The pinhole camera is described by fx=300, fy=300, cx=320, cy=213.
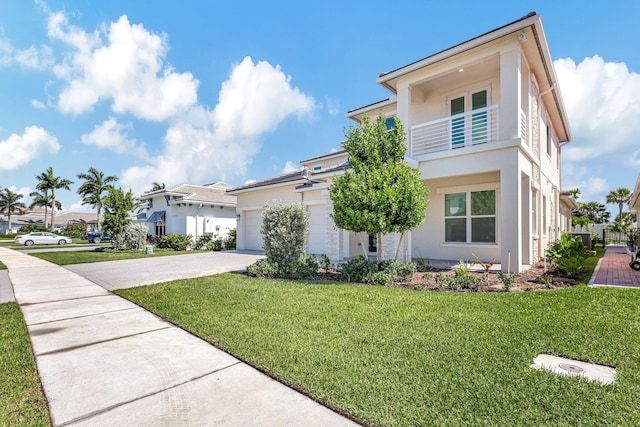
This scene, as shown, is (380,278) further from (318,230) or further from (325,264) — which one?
(318,230)

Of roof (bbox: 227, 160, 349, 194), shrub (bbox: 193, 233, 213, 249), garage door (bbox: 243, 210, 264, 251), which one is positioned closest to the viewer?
roof (bbox: 227, 160, 349, 194)

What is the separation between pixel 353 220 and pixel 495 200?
21.0 feet

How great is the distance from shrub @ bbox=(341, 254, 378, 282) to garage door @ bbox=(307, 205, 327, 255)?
629cm

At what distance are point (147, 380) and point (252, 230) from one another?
1722 cm

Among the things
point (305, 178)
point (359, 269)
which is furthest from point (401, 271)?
point (305, 178)

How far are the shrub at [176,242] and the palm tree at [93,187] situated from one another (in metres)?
35.6

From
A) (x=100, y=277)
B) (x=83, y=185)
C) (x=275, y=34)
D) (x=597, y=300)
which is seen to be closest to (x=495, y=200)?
(x=597, y=300)

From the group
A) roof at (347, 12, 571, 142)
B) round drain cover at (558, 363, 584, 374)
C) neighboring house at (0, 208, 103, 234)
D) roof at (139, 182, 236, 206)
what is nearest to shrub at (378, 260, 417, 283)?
round drain cover at (558, 363, 584, 374)

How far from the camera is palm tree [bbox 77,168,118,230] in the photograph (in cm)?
4953

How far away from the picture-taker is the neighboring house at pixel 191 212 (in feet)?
80.7

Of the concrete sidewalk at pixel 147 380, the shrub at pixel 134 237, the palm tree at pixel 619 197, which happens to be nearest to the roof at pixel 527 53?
the concrete sidewalk at pixel 147 380

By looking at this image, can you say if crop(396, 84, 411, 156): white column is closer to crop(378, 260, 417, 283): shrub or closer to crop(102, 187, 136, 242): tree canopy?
crop(378, 260, 417, 283): shrub

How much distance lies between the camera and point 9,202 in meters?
59.6

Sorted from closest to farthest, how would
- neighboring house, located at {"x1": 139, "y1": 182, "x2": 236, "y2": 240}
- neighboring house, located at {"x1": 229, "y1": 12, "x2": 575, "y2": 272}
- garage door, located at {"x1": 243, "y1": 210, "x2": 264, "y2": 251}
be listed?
neighboring house, located at {"x1": 229, "y1": 12, "x2": 575, "y2": 272} → garage door, located at {"x1": 243, "y1": 210, "x2": 264, "y2": 251} → neighboring house, located at {"x1": 139, "y1": 182, "x2": 236, "y2": 240}
